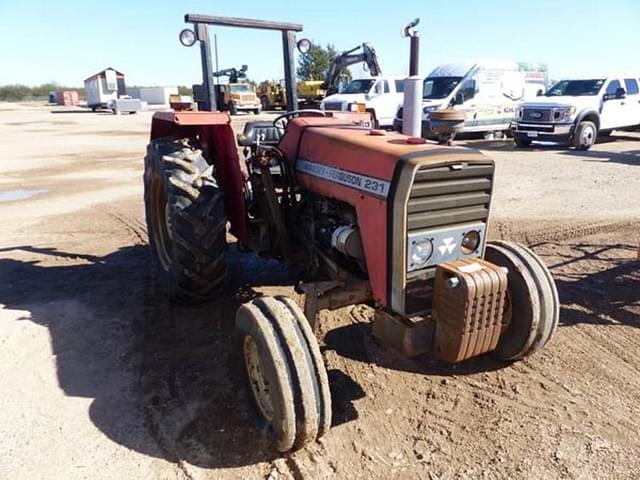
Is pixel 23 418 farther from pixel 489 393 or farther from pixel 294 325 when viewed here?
pixel 489 393

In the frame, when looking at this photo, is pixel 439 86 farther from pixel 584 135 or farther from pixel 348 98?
pixel 584 135

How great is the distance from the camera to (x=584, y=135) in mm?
13539

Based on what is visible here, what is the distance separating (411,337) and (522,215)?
192 inches

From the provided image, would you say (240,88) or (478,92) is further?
(240,88)

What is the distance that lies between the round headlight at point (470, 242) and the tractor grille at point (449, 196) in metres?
Result: 0.08

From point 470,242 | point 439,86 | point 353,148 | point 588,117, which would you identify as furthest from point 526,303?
point 439,86

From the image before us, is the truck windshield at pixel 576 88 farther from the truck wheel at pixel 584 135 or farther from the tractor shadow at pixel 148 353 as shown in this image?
the tractor shadow at pixel 148 353

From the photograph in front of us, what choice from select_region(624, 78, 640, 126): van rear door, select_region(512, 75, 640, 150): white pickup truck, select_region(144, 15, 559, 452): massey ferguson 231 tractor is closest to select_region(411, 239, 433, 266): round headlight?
select_region(144, 15, 559, 452): massey ferguson 231 tractor

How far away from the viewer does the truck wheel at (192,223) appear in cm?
359

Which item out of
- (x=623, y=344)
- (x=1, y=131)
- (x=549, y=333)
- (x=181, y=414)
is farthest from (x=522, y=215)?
(x=1, y=131)

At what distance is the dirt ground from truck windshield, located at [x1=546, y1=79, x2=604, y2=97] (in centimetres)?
1017

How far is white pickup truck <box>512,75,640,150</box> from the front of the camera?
43.9 feet

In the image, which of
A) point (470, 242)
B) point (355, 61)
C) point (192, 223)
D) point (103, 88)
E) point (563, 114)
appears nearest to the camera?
point (470, 242)

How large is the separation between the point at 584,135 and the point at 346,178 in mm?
12677
